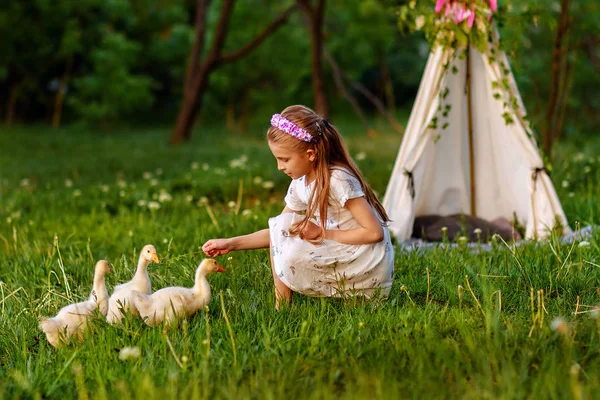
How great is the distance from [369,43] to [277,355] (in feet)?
68.7

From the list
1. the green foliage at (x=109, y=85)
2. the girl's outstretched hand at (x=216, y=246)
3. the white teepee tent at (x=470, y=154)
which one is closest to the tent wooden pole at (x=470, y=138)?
the white teepee tent at (x=470, y=154)

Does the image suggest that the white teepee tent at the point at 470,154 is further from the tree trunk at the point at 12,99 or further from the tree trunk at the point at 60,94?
the tree trunk at the point at 12,99

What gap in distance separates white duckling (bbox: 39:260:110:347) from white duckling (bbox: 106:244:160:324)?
0.24 ft

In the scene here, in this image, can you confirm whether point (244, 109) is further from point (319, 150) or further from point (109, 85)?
point (319, 150)

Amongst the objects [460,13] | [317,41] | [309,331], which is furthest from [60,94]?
[309,331]

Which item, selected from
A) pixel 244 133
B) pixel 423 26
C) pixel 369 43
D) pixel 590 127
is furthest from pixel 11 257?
pixel 369 43

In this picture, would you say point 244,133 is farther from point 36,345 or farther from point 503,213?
point 36,345

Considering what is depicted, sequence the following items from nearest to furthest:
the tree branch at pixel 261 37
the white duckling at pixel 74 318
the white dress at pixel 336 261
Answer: the white duckling at pixel 74 318 → the white dress at pixel 336 261 → the tree branch at pixel 261 37

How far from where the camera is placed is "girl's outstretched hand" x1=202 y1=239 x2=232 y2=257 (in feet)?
11.9

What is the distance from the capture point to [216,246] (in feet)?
11.9

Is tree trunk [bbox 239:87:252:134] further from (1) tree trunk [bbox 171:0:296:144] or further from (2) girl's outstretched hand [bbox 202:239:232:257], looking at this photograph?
(2) girl's outstretched hand [bbox 202:239:232:257]

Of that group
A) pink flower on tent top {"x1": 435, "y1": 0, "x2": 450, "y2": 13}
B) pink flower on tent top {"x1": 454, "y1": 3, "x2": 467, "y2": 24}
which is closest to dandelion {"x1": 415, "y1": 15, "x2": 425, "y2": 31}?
pink flower on tent top {"x1": 435, "y1": 0, "x2": 450, "y2": 13}

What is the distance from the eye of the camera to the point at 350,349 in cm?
289

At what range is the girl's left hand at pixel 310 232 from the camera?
3654 millimetres
